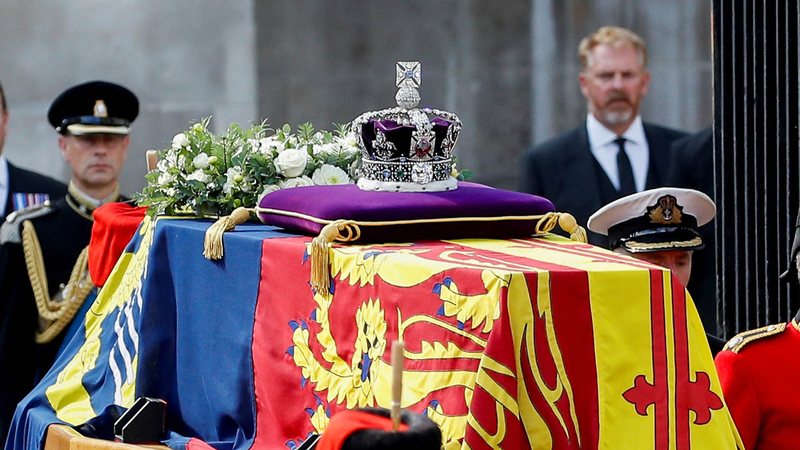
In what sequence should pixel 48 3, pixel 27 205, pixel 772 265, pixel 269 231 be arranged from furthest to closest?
pixel 48 3 → pixel 27 205 → pixel 772 265 → pixel 269 231

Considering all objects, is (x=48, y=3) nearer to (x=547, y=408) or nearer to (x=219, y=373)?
(x=219, y=373)

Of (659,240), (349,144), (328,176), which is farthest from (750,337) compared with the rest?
(349,144)

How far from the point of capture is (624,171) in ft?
23.7

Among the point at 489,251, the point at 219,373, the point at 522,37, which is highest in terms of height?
the point at 522,37

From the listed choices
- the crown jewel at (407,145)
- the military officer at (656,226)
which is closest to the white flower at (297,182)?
the crown jewel at (407,145)

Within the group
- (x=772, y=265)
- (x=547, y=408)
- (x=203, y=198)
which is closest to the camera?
(x=547, y=408)

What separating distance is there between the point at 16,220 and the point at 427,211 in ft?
10.5

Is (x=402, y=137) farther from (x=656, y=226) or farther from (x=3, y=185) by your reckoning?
(x=3, y=185)

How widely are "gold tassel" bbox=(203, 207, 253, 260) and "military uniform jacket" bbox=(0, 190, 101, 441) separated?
2.05 metres

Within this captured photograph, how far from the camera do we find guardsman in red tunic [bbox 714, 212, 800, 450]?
3.50m

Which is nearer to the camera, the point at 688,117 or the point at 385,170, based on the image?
the point at 385,170

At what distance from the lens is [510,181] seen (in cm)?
945

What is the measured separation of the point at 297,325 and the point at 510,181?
5.81 metres

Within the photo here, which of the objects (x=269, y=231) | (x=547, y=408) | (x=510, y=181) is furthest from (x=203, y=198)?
(x=510, y=181)
